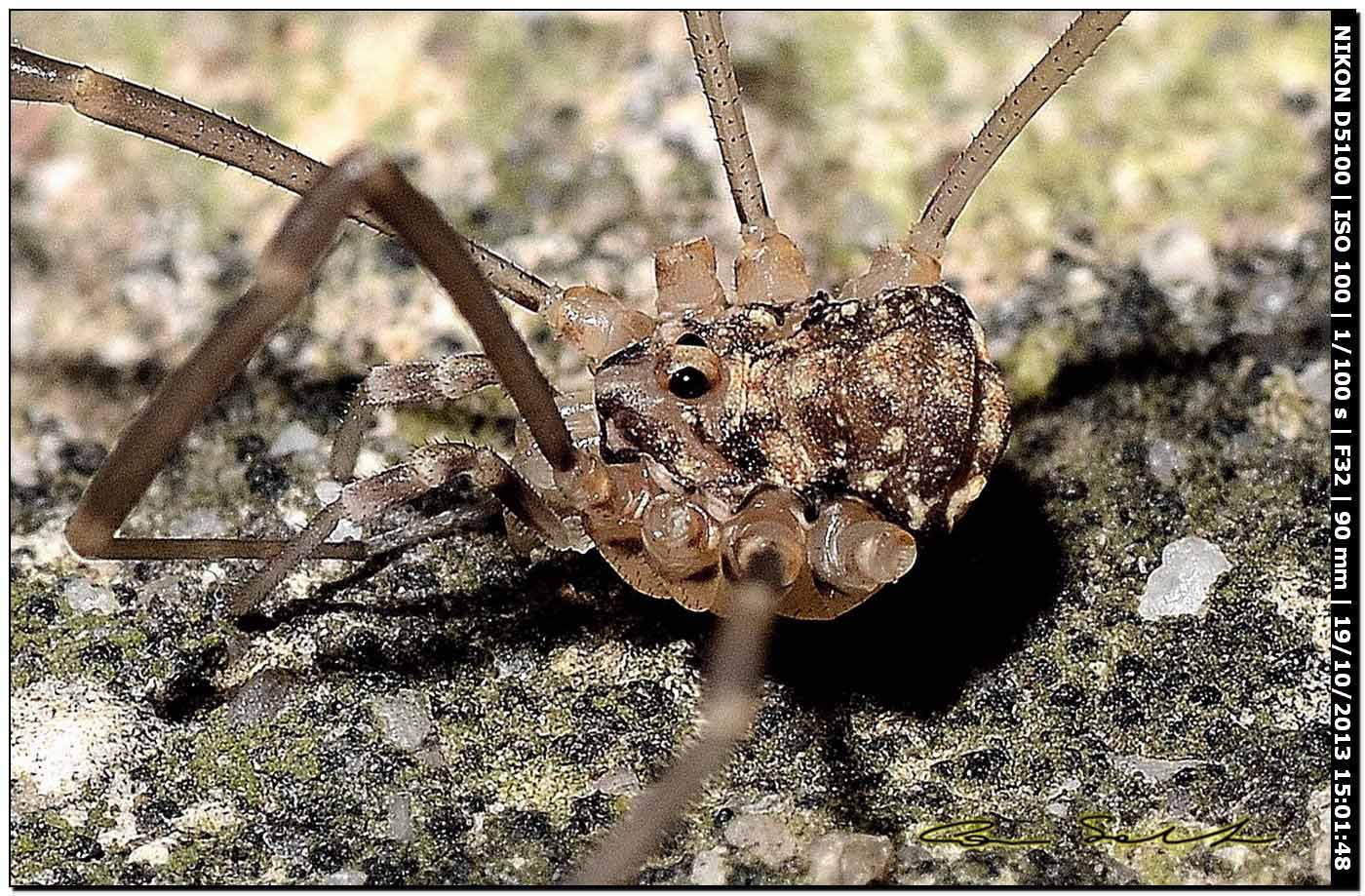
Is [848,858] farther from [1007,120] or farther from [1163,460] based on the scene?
[1007,120]

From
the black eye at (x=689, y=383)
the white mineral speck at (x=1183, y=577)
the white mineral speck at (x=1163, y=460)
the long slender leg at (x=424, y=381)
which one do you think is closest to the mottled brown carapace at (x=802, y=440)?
the black eye at (x=689, y=383)

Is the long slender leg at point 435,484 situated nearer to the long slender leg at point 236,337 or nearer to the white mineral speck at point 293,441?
the long slender leg at point 236,337

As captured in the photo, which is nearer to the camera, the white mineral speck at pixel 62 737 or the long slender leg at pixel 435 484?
the long slender leg at pixel 435 484
